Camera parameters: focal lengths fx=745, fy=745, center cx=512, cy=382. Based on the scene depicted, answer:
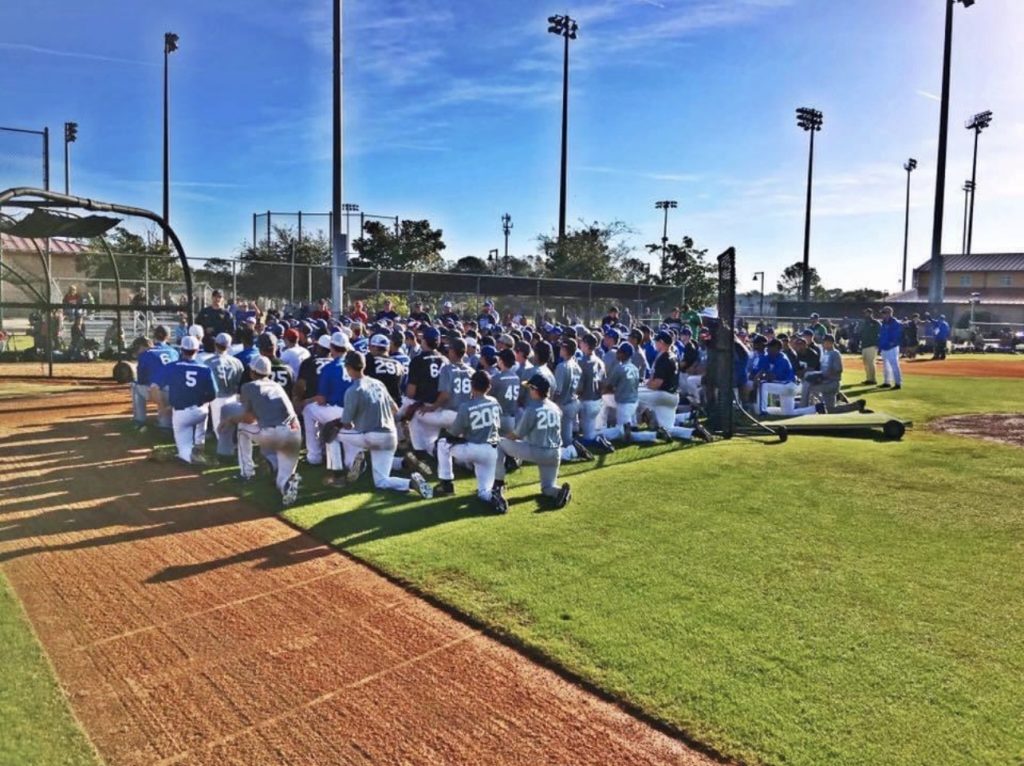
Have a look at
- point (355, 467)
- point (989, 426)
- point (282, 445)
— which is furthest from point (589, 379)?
point (989, 426)

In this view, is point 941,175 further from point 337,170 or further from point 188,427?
point 188,427

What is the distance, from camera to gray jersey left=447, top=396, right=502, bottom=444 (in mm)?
8852

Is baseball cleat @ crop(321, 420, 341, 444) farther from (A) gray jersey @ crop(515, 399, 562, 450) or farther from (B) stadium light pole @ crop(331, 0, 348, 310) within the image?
(B) stadium light pole @ crop(331, 0, 348, 310)

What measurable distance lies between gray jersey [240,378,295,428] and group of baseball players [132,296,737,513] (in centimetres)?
1

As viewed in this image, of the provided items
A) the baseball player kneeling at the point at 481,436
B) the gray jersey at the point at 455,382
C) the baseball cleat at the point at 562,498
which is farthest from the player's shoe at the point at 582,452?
the baseball player kneeling at the point at 481,436

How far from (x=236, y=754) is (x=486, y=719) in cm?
144

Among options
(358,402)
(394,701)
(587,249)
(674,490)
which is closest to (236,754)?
(394,701)

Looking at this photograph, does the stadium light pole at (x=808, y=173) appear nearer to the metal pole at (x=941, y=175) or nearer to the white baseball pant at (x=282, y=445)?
the metal pole at (x=941, y=175)

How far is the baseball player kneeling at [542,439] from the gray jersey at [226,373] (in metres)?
4.96

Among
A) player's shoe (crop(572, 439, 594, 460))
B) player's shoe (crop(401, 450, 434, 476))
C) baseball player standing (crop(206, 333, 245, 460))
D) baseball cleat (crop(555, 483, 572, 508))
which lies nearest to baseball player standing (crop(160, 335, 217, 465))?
baseball player standing (crop(206, 333, 245, 460))

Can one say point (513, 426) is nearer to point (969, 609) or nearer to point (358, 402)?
point (358, 402)

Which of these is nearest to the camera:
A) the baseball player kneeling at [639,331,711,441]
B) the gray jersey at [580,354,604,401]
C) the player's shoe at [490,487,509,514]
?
the player's shoe at [490,487,509,514]

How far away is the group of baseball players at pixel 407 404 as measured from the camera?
9.09 m

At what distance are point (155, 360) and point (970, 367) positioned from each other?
29810 mm
